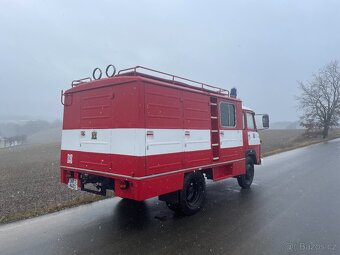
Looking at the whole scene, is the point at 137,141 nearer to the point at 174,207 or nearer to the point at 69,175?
the point at 174,207

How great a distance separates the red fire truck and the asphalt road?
0.65 meters

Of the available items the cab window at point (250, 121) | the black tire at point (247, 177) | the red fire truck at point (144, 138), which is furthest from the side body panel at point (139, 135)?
the cab window at point (250, 121)

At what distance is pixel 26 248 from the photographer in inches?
189

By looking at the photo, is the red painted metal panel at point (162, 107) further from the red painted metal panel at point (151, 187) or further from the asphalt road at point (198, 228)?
the asphalt road at point (198, 228)

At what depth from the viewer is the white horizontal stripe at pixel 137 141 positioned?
18.0ft

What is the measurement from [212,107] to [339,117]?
4394 cm

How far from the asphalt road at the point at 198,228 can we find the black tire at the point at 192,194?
0.69 feet

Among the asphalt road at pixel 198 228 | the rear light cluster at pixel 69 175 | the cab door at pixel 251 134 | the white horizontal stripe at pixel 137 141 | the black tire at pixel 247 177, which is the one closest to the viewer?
the asphalt road at pixel 198 228

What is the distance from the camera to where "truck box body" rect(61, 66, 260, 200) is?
18.1 feet

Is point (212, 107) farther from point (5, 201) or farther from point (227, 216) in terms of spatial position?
point (5, 201)

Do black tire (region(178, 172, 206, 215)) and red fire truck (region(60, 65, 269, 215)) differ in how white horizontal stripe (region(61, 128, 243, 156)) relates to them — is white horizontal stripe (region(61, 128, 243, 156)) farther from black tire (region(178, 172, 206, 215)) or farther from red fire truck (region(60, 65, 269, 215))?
black tire (region(178, 172, 206, 215))

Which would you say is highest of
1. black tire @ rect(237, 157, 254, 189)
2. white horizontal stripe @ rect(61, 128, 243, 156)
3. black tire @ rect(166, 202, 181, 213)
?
white horizontal stripe @ rect(61, 128, 243, 156)

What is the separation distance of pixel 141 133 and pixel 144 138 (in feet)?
0.36

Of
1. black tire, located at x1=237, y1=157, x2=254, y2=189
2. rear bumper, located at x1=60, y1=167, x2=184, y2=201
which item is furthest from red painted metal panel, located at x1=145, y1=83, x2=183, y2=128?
black tire, located at x1=237, y1=157, x2=254, y2=189
